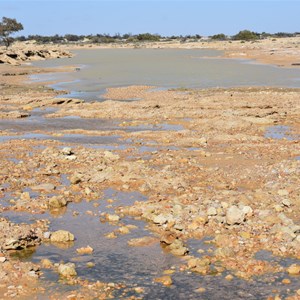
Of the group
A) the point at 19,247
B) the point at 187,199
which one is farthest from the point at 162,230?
the point at 19,247

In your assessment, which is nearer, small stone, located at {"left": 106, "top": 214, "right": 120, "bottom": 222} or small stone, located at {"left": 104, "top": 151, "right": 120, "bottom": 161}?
small stone, located at {"left": 106, "top": 214, "right": 120, "bottom": 222}

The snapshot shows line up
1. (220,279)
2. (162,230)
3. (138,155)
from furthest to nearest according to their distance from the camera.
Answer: (138,155) < (162,230) < (220,279)

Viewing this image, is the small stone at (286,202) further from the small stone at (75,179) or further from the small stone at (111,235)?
the small stone at (75,179)

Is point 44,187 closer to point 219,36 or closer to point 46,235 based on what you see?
point 46,235

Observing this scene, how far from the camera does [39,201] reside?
1098 centimetres

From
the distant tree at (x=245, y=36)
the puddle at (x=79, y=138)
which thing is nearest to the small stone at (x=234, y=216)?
the puddle at (x=79, y=138)

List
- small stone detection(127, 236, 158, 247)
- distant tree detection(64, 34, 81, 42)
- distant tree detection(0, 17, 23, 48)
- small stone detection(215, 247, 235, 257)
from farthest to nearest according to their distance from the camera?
distant tree detection(64, 34, 81, 42)
distant tree detection(0, 17, 23, 48)
small stone detection(127, 236, 158, 247)
small stone detection(215, 247, 235, 257)

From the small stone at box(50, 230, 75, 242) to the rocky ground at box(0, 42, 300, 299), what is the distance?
0.02 m

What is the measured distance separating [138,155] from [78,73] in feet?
115

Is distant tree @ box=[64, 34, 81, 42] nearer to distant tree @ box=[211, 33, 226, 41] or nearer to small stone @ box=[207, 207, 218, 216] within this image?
distant tree @ box=[211, 33, 226, 41]

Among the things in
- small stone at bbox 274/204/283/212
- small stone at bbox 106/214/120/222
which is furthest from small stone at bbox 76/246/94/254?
small stone at bbox 274/204/283/212

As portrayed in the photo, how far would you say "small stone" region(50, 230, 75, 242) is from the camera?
353 inches

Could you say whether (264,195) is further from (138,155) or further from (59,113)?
(59,113)

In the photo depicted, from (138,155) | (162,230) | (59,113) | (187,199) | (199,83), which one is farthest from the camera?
(199,83)
